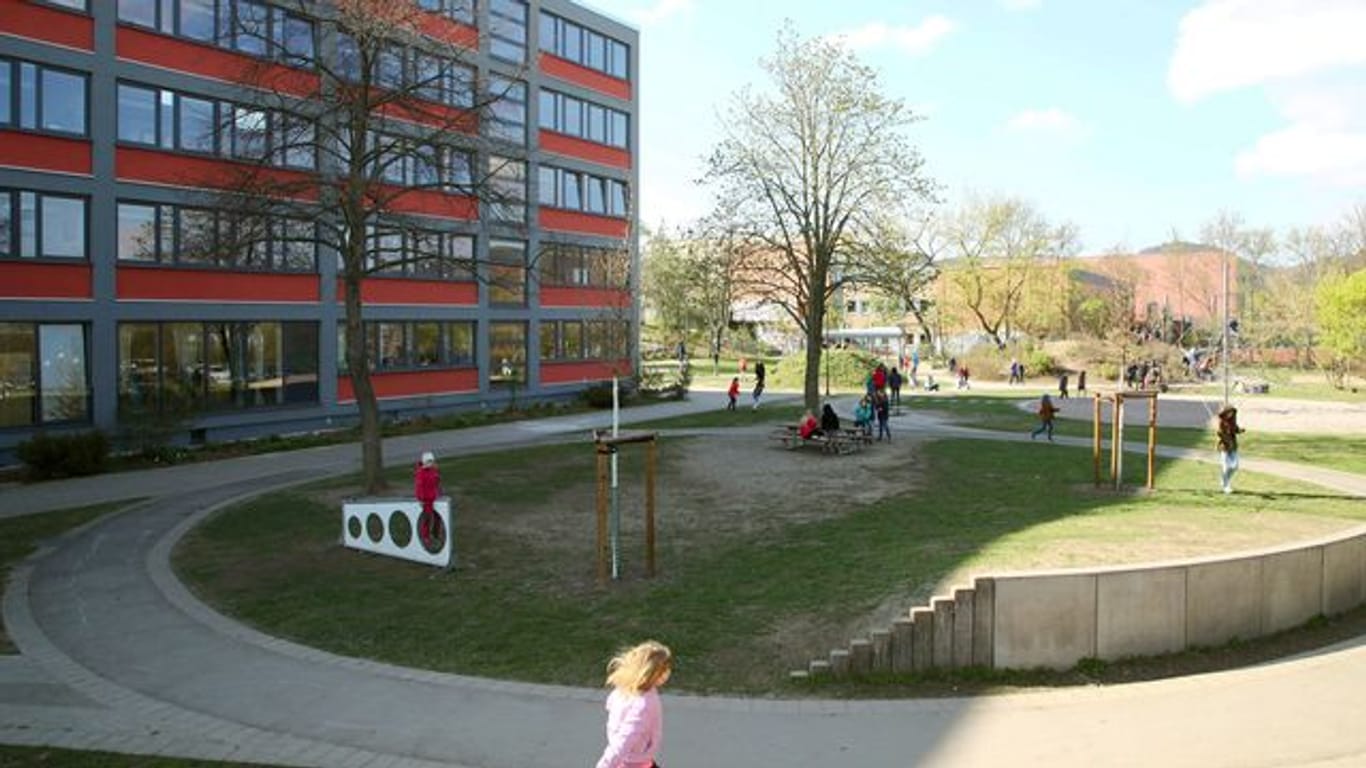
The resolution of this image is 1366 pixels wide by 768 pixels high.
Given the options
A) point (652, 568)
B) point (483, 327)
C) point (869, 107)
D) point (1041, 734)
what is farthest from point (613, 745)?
point (483, 327)

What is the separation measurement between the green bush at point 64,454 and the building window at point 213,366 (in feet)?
8.40

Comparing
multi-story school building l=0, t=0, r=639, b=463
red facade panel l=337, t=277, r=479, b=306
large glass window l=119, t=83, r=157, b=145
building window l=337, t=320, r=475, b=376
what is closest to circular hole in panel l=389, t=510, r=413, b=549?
multi-story school building l=0, t=0, r=639, b=463

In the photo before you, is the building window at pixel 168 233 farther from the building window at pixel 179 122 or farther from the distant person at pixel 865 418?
the distant person at pixel 865 418

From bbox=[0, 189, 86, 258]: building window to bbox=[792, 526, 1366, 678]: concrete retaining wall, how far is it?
22.4m

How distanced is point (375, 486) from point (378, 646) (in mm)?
8827

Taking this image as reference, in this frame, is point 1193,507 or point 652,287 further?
point 652,287

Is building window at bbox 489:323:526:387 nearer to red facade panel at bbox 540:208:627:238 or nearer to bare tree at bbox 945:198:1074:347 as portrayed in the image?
red facade panel at bbox 540:208:627:238

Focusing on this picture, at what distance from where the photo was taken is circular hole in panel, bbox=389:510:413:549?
48.7 feet

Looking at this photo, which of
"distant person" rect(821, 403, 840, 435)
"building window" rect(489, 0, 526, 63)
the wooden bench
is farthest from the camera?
"building window" rect(489, 0, 526, 63)

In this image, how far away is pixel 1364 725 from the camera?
817cm

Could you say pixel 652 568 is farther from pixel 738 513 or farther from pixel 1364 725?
pixel 1364 725

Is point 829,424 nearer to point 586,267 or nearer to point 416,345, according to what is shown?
point 416,345

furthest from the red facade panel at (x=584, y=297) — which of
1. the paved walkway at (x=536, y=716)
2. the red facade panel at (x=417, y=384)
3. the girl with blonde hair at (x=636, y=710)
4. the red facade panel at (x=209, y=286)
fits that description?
the girl with blonde hair at (x=636, y=710)

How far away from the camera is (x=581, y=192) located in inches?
1763
